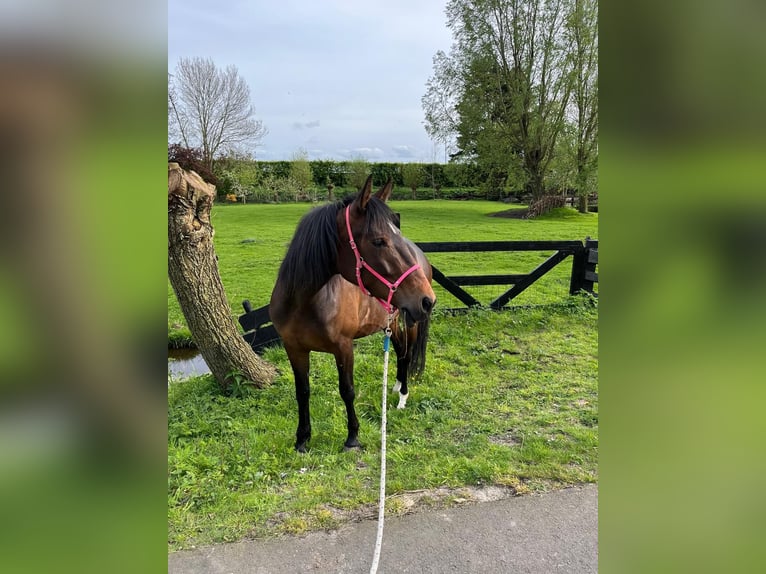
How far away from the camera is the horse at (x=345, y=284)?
2520 mm

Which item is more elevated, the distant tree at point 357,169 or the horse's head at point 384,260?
the distant tree at point 357,169

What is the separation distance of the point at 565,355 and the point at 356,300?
10.1ft

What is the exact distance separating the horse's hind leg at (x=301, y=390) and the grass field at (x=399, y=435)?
0.10 meters

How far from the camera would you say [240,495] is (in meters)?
2.69

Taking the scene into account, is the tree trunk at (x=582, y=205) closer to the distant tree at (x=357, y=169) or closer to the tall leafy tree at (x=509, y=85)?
the tall leafy tree at (x=509, y=85)

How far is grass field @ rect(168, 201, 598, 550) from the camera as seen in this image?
103 inches

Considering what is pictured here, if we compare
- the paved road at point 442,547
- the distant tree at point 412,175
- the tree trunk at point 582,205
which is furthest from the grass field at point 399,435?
the distant tree at point 412,175

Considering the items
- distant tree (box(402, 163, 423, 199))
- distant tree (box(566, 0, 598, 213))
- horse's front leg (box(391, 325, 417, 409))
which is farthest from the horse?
distant tree (box(402, 163, 423, 199))

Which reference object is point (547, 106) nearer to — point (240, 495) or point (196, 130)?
point (196, 130)

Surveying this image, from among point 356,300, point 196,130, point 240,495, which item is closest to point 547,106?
point 196,130

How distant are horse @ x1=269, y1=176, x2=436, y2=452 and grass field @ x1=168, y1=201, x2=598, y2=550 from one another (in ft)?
1.16

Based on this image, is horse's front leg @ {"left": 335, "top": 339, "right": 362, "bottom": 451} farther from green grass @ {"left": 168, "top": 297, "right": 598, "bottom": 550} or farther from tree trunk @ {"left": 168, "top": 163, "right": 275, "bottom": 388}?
tree trunk @ {"left": 168, "top": 163, "right": 275, "bottom": 388}
